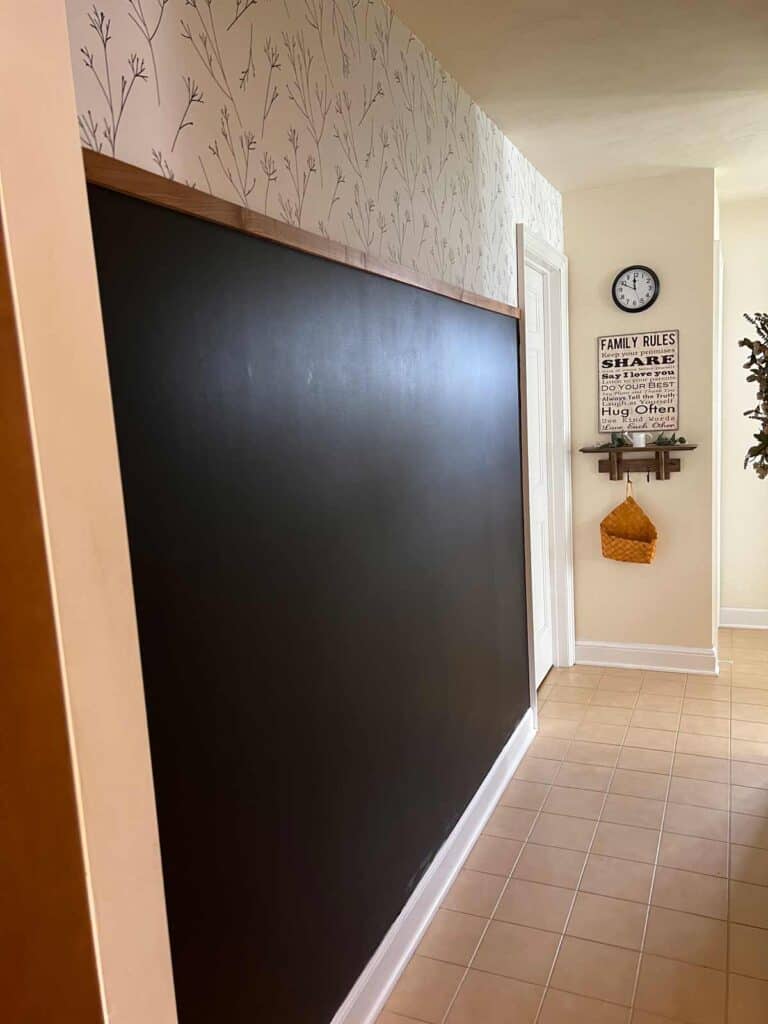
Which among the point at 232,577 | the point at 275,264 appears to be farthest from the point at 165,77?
Result: the point at 232,577

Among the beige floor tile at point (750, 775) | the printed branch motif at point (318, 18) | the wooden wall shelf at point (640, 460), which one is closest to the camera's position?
the printed branch motif at point (318, 18)

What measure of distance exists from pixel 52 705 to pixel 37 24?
54 cm

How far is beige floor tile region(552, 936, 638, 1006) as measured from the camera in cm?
189

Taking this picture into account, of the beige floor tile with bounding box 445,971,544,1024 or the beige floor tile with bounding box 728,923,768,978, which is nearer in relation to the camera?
the beige floor tile with bounding box 445,971,544,1024

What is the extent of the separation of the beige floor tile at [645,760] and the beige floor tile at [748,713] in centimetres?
52

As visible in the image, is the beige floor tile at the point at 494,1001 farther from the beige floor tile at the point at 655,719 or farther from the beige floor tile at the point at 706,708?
the beige floor tile at the point at 706,708

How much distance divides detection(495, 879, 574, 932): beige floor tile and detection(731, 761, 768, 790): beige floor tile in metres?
0.98

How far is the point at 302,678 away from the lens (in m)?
1.56

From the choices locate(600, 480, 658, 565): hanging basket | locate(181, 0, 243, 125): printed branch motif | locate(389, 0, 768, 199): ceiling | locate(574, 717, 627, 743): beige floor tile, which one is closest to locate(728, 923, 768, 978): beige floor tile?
locate(574, 717, 627, 743): beige floor tile

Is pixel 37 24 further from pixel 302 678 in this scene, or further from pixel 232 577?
pixel 302 678

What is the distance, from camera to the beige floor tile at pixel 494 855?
2428 millimetres

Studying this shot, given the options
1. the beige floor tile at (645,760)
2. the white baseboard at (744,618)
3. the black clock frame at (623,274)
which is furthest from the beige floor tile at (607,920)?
the white baseboard at (744,618)

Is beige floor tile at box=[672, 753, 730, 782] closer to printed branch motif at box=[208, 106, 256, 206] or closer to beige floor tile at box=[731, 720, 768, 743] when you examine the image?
beige floor tile at box=[731, 720, 768, 743]

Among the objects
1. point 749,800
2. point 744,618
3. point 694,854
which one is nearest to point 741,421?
point 744,618
